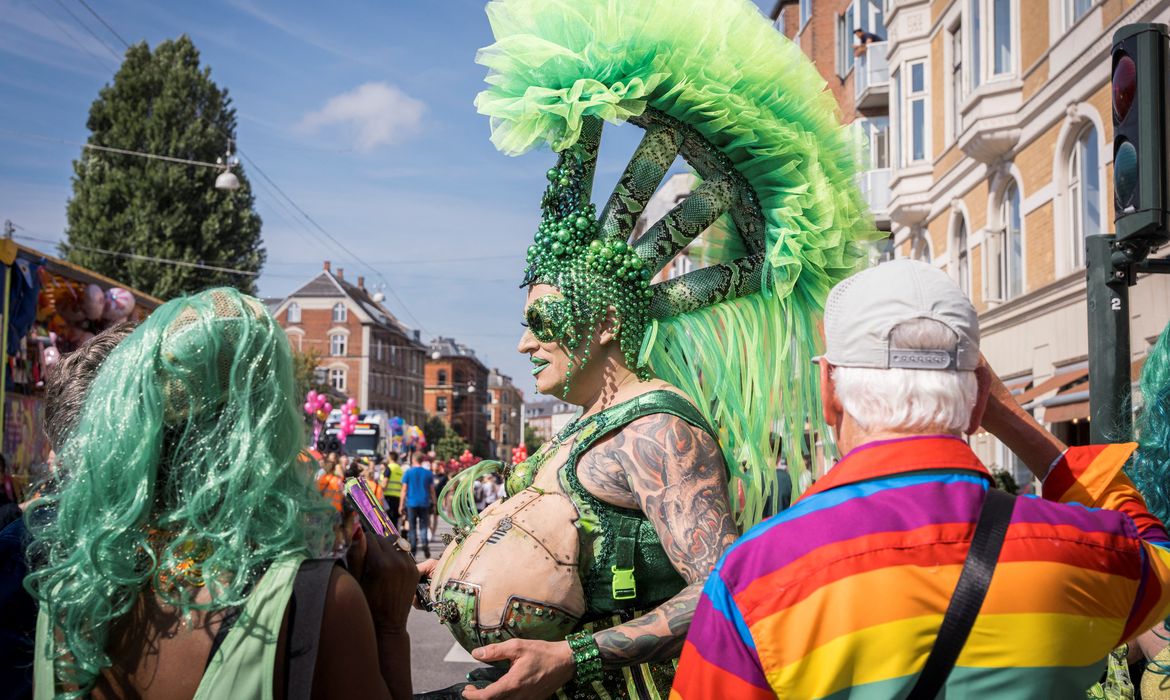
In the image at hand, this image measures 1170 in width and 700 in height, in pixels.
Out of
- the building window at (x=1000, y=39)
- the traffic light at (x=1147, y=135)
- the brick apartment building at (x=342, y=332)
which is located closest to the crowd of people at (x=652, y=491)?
the traffic light at (x=1147, y=135)

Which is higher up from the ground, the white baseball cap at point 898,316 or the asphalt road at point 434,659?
the white baseball cap at point 898,316

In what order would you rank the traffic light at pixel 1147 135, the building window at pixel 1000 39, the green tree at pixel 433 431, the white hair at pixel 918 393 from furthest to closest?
1. the green tree at pixel 433 431
2. the building window at pixel 1000 39
3. the traffic light at pixel 1147 135
4. the white hair at pixel 918 393

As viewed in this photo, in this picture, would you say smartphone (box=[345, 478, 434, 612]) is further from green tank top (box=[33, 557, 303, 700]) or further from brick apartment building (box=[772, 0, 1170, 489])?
brick apartment building (box=[772, 0, 1170, 489])

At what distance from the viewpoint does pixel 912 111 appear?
20.4 m

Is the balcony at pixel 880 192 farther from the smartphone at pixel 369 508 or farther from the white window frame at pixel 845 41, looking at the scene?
the smartphone at pixel 369 508

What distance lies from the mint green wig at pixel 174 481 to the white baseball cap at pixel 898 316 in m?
0.95

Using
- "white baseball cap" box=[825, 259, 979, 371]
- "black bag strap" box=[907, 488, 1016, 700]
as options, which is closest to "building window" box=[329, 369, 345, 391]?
"white baseball cap" box=[825, 259, 979, 371]

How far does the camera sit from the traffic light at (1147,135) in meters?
3.25

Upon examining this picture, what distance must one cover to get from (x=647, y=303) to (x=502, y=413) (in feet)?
446

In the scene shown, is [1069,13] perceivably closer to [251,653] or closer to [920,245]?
[920,245]

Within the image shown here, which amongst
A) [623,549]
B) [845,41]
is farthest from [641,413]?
[845,41]

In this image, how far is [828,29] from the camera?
28859 millimetres

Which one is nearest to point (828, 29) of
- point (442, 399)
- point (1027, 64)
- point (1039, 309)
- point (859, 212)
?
point (1027, 64)

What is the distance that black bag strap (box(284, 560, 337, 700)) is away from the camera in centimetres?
152
